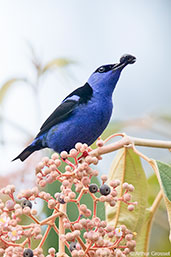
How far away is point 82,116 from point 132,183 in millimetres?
178

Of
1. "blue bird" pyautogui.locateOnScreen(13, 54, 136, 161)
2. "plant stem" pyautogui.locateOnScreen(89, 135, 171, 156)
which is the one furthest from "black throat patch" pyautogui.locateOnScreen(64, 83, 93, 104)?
"plant stem" pyautogui.locateOnScreen(89, 135, 171, 156)

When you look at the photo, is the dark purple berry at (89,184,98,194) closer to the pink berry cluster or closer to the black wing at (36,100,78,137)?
the pink berry cluster

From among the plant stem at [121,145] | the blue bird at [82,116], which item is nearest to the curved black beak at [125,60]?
the blue bird at [82,116]

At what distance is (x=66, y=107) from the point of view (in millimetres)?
682

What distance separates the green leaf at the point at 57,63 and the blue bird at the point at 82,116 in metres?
0.28

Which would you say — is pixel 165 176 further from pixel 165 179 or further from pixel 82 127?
pixel 82 127

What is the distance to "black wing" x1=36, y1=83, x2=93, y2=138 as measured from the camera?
685mm

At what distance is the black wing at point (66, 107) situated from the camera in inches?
27.0

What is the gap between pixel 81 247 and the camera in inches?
22.5

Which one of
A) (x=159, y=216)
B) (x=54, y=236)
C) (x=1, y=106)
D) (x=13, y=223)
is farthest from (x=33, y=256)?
(x=159, y=216)

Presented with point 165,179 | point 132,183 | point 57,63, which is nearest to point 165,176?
point 165,179

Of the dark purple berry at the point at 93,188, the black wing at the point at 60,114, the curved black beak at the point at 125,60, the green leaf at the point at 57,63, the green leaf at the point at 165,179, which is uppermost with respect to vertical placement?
the green leaf at the point at 57,63

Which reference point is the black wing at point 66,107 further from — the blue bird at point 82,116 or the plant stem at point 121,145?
the plant stem at point 121,145

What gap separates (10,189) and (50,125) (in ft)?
0.48
